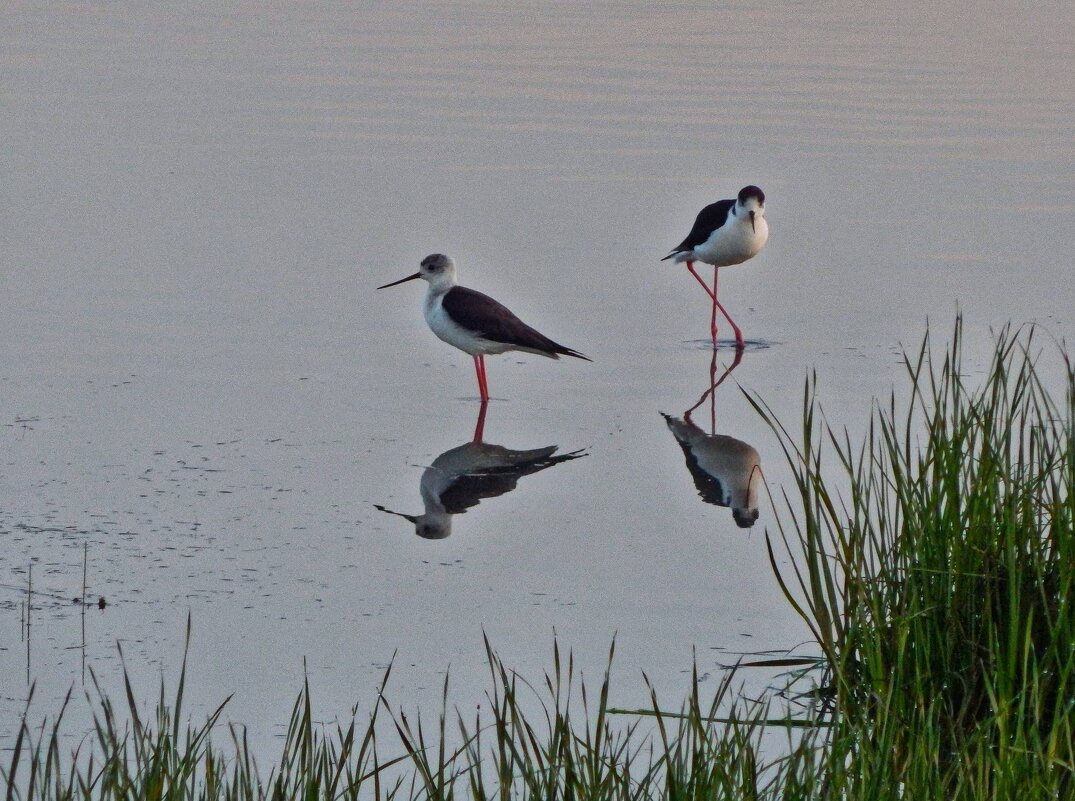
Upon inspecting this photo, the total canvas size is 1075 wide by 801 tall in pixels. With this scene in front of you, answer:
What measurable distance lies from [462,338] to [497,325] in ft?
0.66

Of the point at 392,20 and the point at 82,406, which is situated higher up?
the point at 392,20

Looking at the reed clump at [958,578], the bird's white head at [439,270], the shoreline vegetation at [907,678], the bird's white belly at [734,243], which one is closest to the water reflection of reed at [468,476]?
the bird's white head at [439,270]

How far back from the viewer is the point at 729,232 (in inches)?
465

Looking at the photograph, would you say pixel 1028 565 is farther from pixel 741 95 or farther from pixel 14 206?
pixel 741 95

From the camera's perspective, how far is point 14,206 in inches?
510

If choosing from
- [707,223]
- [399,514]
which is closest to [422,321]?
[707,223]

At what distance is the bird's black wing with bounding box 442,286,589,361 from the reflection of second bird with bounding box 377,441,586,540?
1.14m

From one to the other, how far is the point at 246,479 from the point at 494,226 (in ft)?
18.6

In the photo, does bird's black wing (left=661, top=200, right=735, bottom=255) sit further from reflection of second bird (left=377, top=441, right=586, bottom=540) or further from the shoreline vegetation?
the shoreline vegetation

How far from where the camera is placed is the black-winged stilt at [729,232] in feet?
38.7

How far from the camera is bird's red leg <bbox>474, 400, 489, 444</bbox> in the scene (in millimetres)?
8508

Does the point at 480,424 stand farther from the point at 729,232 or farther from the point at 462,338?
the point at 729,232

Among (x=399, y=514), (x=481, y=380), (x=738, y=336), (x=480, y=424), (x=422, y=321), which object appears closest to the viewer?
(x=399, y=514)

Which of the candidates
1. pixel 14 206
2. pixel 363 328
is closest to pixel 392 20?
pixel 14 206
